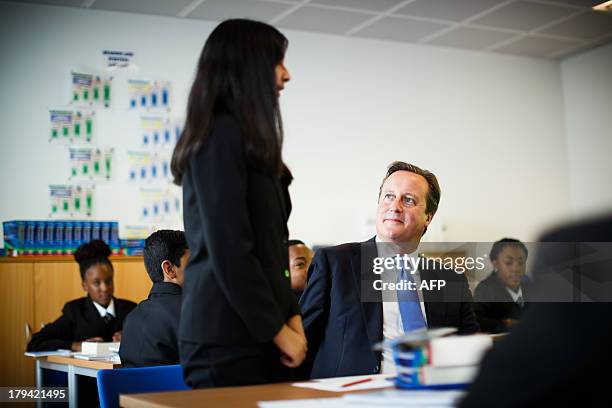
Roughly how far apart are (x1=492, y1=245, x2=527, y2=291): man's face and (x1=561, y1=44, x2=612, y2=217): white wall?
203 centimetres

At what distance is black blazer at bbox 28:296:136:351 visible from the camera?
5.24 meters

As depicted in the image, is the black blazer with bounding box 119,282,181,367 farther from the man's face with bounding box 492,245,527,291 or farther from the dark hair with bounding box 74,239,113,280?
the man's face with bounding box 492,245,527,291

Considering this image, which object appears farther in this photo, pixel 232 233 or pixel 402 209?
pixel 402 209

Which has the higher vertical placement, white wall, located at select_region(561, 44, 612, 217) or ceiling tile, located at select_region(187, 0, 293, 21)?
ceiling tile, located at select_region(187, 0, 293, 21)

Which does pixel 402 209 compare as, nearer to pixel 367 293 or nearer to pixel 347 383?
pixel 367 293

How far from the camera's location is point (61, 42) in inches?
246

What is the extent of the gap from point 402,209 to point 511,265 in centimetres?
326

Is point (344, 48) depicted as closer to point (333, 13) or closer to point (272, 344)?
point (333, 13)

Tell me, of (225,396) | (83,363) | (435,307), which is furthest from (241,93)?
(83,363)

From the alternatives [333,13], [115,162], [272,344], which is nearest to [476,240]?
[333,13]

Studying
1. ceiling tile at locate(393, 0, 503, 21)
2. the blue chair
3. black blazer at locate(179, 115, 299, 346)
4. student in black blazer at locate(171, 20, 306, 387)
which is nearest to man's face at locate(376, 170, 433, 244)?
the blue chair

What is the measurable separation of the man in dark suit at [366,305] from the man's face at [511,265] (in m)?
3.13

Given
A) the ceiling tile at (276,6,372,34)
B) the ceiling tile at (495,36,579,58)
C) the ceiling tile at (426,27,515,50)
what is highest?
the ceiling tile at (276,6,372,34)

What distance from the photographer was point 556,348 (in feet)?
3.73
